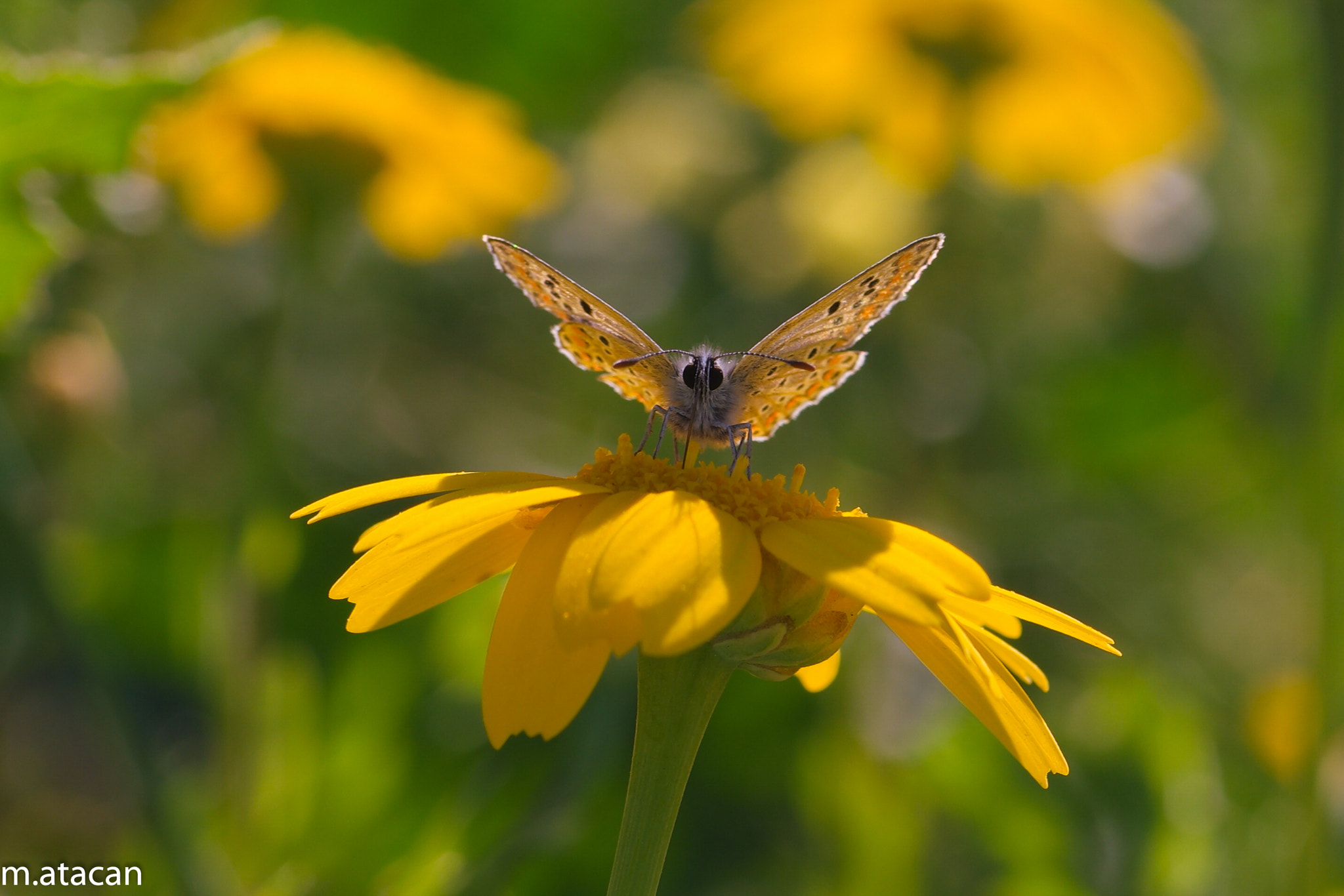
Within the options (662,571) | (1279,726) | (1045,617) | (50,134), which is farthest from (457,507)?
(1279,726)

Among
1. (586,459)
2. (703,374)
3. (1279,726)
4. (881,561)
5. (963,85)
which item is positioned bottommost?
(586,459)

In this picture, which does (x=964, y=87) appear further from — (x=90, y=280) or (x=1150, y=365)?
(x=90, y=280)

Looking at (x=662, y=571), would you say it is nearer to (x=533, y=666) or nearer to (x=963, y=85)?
(x=533, y=666)

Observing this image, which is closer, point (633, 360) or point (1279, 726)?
point (633, 360)

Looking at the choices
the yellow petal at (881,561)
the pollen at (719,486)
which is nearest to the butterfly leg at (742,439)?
the pollen at (719,486)

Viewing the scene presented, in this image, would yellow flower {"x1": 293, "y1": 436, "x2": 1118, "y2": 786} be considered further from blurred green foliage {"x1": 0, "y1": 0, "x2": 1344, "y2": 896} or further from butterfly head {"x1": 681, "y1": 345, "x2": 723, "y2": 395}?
blurred green foliage {"x1": 0, "y1": 0, "x2": 1344, "y2": 896}

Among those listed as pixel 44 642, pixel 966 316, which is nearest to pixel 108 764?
pixel 44 642

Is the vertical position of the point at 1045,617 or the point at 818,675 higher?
the point at 1045,617
